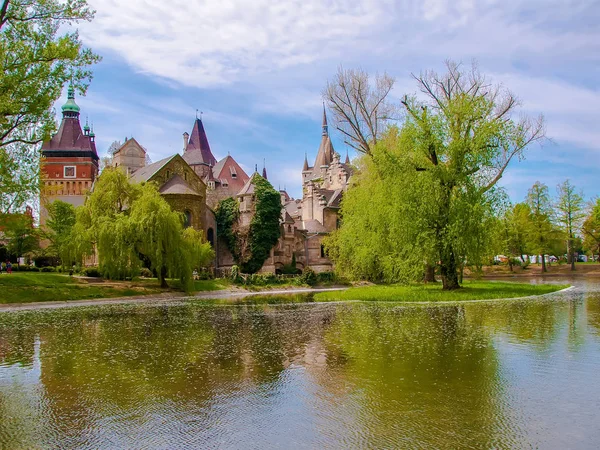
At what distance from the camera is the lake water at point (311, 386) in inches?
238

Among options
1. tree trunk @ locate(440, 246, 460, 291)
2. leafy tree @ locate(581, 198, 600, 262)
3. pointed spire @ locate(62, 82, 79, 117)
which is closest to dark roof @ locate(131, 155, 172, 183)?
pointed spire @ locate(62, 82, 79, 117)

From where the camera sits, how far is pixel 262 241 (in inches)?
2216

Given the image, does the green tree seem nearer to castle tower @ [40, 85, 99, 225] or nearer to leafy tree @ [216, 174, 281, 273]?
leafy tree @ [216, 174, 281, 273]

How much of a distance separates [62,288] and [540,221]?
178 ft

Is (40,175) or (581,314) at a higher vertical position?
(40,175)

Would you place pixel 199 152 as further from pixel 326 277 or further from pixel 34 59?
pixel 34 59

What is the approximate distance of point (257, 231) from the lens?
56.5 metres

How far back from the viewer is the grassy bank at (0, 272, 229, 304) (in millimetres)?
29141

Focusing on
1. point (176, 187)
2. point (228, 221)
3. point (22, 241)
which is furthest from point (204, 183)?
point (22, 241)

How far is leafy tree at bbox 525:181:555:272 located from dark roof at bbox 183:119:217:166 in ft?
149

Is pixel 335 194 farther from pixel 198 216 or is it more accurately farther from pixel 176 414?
pixel 176 414

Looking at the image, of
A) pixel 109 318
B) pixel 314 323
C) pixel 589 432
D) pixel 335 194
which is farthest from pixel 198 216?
pixel 589 432

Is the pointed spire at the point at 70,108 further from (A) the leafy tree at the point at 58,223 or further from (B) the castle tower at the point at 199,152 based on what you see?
(A) the leafy tree at the point at 58,223

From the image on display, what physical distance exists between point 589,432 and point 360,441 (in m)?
2.63
